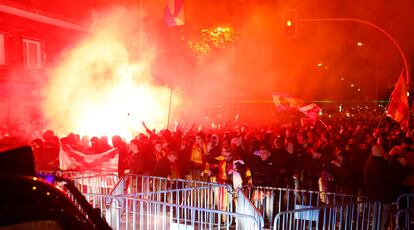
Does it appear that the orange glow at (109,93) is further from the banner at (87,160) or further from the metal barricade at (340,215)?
the metal barricade at (340,215)

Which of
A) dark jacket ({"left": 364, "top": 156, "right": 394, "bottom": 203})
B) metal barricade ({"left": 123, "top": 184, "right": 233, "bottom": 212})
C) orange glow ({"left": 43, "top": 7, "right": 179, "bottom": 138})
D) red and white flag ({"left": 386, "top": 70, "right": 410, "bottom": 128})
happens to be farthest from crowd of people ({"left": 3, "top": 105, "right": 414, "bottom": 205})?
orange glow ({"left": 43, "top": 7, "right": 179, "bottom": 138})

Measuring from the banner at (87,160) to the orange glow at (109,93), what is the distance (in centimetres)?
571

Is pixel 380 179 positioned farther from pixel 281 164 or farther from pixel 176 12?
pixel 176 12

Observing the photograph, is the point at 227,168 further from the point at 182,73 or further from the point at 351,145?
the point at 182,73

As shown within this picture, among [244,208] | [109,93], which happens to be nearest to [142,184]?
[244,208]

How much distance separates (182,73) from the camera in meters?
27.0

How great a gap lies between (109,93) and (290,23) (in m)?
7.22

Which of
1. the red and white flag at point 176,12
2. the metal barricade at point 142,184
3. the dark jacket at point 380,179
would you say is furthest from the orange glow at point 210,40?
the dark jacket at point 380,179

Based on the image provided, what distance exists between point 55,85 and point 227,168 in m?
15.8

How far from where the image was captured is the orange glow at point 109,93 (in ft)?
55.5

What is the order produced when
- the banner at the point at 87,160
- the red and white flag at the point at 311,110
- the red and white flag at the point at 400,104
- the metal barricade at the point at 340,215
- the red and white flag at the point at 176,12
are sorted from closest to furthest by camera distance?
the metal barricade at the point at 340,215 < the banner at the point at 87,160 < the red and white flag at the point at 400,104 < the red and white flag at the point at 311,110 < the red and white flag at the point at 176,12

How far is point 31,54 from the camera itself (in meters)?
23.9

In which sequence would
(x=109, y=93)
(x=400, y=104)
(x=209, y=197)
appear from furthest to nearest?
(x=109, y=93), (x=400, y=104), (x=209, y=197)

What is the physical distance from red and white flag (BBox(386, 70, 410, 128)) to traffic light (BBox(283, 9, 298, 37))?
392cm
